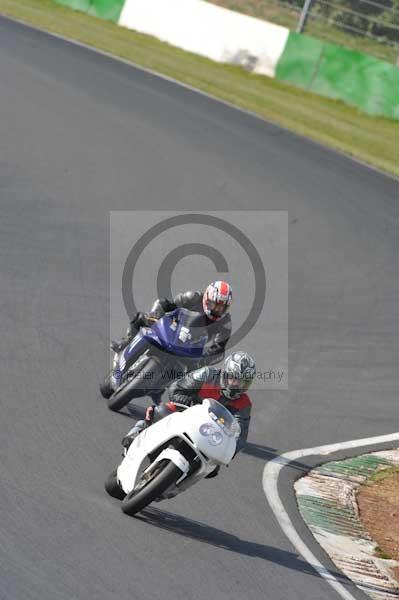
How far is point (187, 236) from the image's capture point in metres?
16.4

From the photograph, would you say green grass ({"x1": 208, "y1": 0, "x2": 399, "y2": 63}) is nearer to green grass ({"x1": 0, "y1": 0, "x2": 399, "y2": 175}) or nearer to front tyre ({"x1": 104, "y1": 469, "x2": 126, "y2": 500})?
green grass ({"x1": 0, "y1": 0, "x2": 399, "y2": 175})

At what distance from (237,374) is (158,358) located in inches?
92.9

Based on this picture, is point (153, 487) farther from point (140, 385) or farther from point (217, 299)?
point (217, 299)

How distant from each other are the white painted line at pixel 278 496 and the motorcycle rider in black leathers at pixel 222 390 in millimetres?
992

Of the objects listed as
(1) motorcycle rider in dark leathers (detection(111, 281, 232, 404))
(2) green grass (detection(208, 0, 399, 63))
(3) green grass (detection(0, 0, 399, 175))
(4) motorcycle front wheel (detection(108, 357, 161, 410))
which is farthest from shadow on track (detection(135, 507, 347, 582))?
(2) green grass (detection(208, 0, 399, 63))

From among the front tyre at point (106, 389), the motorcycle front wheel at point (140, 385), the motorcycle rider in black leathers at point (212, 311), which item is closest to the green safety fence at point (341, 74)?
the motorcycle rider in black leathers at point (212, 311)

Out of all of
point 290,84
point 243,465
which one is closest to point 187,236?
point 243,465

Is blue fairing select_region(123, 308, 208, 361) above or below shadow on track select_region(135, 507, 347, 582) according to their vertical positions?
above

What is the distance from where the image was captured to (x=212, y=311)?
32.7ft

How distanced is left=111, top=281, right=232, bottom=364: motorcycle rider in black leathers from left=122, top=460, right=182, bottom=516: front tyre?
263 centimetres

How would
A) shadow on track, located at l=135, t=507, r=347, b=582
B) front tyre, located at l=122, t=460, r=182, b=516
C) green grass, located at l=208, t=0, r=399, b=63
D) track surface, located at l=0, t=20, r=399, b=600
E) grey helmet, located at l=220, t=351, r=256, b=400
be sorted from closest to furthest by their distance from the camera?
track surface, located at l=0, t=20, r=399, b=600, front tyre, located at l=122, t=460, r=182, b=516, shadow on track, located at l=135, t=507, r=347, b=582, grey helmet, located at l=220, t=351, r=256, b=400, green grass, located at l=208, t=0, r=399, b=63

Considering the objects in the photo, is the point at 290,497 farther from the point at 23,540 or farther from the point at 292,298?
the point at 292,298

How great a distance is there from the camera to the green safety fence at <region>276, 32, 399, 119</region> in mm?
26406

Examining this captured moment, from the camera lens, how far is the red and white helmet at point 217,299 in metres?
9.85
